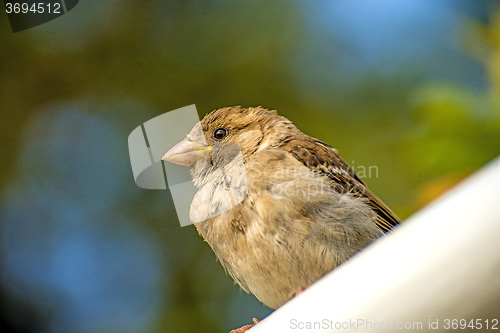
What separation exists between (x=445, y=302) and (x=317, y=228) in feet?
5.47

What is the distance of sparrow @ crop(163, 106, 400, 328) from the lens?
6.90 ft

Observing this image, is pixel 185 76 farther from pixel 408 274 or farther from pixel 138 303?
pixel 408 274

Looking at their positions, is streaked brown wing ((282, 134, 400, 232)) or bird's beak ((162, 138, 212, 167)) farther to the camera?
bird's beak ((162, 138, 212, 167))

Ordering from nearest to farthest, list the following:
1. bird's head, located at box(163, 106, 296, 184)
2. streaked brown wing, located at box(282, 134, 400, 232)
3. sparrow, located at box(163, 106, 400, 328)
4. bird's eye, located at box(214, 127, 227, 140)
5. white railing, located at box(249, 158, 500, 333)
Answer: white railing, located at box(249, 158, 500, 333), sparrow, located at box(163, 106, 400, 328), streaked brown wing, located at box(282, 134, 400, 232), bird's head, located at box(163, 106, 296, 184), bird's eye, located at box(214, 127, 227, 140)

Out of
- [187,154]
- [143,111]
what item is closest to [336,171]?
[187,154]

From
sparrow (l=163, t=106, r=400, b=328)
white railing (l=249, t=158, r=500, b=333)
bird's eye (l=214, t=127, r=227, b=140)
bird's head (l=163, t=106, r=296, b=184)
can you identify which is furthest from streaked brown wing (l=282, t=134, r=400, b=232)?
white railing (l=249, t=158, r=500, b=333)

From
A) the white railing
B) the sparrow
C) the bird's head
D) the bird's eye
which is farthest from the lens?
the bird's eye

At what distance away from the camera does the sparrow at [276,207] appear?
6.90 feet

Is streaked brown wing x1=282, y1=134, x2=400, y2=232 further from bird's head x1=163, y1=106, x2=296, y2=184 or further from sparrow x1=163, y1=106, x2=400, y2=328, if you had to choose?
bird's head x1=163, y1=106, x2=296, y2=184

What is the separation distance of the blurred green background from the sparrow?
310 mm

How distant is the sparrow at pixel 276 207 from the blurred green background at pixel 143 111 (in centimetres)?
31

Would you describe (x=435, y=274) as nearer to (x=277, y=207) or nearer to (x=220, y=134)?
(x=277, y=207)

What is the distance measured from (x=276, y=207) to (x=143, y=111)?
1981 mm

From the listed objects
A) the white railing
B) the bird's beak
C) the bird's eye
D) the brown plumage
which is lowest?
the brown plumage
